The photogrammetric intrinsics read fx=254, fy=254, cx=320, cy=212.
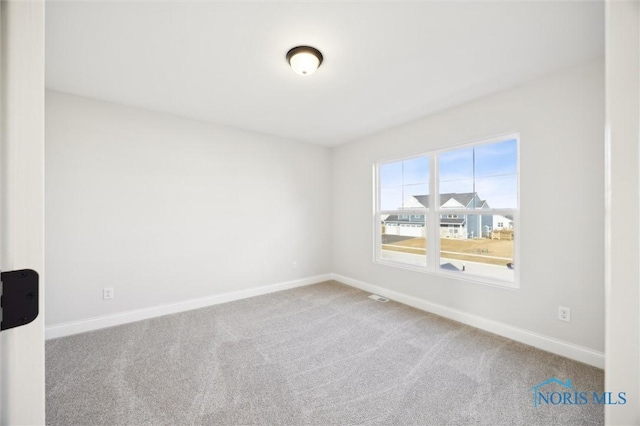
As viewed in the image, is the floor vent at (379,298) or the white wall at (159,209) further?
the floor vent at (379,298)

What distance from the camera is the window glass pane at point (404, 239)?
11.3ft

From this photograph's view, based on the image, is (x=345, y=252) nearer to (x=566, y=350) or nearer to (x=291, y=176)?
(x=291, y=176)

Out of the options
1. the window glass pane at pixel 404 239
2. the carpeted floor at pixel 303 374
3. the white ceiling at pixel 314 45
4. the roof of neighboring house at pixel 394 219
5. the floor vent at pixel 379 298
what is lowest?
the carpeted floor at pixel 303 374

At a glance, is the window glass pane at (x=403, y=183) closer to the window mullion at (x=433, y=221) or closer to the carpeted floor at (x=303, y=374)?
the window mullion at (x=433, y=221)

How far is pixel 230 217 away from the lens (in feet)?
12.0

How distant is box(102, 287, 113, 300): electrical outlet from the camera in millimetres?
2785

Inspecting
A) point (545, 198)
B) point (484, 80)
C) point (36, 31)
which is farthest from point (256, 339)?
point (484, 80)

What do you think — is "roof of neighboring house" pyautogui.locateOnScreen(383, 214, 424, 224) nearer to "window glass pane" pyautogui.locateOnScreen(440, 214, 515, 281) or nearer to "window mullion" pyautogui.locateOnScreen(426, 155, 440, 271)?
"window mullion" pyautogui.locateOnScreen(426, 155, 440, 271)

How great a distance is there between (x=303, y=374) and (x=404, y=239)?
7.70 feet

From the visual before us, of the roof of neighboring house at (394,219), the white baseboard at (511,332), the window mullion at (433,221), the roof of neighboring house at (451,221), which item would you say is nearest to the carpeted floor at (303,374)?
the white baseboard at (511,332)

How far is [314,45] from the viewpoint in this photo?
1938mm

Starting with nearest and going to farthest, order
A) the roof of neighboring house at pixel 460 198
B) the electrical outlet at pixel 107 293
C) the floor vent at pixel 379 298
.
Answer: the electrical outlet at pixel 107 293 → the roof of neighboring house at pixel 460 198 → the floor vent at pixel 379 298

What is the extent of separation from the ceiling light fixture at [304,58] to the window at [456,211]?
1.98 metres

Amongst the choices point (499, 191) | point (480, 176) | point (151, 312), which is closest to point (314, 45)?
point (480, 176)
